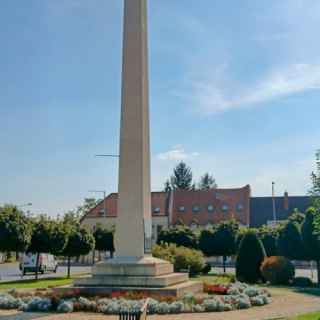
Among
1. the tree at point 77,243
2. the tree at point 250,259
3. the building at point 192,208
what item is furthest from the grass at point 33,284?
the building at point 192,208

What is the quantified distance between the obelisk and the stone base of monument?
72cm

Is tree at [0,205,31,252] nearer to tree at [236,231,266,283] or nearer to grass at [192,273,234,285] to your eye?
grass at [192,273,234,285]

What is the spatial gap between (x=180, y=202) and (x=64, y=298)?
55.6 metres

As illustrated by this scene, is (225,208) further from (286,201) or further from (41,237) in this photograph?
(41,237)

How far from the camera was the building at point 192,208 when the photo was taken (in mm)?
67312

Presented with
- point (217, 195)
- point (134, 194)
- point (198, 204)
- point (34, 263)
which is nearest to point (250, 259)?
point (134, 194)

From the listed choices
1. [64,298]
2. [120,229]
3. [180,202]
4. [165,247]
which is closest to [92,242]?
[165,247]

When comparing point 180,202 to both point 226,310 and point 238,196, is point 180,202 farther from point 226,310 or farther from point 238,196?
point 226,310

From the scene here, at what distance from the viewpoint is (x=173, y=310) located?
13.9 metres

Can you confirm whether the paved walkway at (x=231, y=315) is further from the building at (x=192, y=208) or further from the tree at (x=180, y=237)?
the building at (x=192, y=208)

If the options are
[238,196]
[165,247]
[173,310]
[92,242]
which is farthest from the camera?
[238,196]

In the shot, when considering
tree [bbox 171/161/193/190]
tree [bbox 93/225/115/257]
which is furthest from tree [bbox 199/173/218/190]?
tree [bbox 93/225/115/257]

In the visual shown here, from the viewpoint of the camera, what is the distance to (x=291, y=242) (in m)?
28.5

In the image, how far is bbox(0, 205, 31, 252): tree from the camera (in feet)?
93.4
